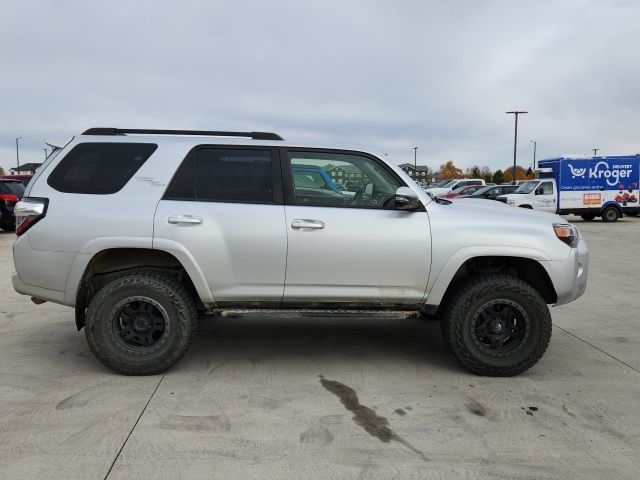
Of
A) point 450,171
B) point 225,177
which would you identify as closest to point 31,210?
point 225,177

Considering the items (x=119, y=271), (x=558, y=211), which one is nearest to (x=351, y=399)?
(x=119, y=271)

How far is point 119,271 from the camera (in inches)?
173

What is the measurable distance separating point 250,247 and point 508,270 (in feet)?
7.17

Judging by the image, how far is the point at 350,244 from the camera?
4.20 meters

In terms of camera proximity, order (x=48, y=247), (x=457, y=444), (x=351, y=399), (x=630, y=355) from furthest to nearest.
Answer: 1. (x=630, y=355)
2. (x=48, y=247)
3. (x=351, y=399)
4. (x=457, y=444)

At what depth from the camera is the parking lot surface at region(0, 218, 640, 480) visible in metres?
3.00

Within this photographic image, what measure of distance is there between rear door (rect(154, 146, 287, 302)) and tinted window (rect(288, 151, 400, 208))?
0.62 feet

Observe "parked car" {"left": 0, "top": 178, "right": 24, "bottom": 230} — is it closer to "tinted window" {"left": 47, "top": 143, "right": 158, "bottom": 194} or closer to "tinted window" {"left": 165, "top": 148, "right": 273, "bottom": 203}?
"tinted window" {"left": 47, "top": 143, "right": 158, "bottom": 194}

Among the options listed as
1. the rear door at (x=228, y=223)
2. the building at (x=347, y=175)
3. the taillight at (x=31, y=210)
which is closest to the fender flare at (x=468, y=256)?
the building at (x=347, y=175)

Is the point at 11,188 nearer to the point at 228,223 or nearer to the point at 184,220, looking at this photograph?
the point at 184,220

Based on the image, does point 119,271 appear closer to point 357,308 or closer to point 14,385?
point 14,385

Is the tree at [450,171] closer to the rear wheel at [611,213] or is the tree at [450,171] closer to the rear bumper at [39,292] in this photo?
the rear wheel at [611,213]

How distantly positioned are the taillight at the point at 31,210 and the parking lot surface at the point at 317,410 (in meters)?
1.22

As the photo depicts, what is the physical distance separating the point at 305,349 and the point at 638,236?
49.6 ft
